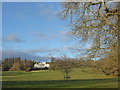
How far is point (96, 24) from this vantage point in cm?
600

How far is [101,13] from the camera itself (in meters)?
5.86

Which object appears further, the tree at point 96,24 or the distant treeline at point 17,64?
the distant treeline at point 17,64

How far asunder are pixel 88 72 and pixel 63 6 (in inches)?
135

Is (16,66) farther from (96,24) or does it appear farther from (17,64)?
(96,24)

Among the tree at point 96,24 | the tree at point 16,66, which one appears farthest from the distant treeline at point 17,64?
the tree at point 96,24

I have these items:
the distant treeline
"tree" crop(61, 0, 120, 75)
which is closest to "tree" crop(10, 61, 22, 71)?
the distant treeline

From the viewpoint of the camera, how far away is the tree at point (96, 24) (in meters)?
5.83

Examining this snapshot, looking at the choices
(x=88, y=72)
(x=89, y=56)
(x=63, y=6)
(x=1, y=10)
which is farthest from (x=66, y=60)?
(x=1, y=10)

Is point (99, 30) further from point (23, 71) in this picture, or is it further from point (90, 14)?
point (23, 71)

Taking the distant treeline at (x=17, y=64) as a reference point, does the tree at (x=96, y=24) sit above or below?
above

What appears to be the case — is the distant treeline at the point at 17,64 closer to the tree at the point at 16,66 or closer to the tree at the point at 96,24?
the tree at the point at 16,66

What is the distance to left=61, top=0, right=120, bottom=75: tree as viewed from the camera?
230 inches

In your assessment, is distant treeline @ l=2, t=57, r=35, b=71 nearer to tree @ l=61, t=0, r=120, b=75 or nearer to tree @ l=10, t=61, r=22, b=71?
tree @ l=10, t=61, r=22, b=71

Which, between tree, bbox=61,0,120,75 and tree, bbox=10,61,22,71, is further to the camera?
tree, bbox=10,61,22,71
